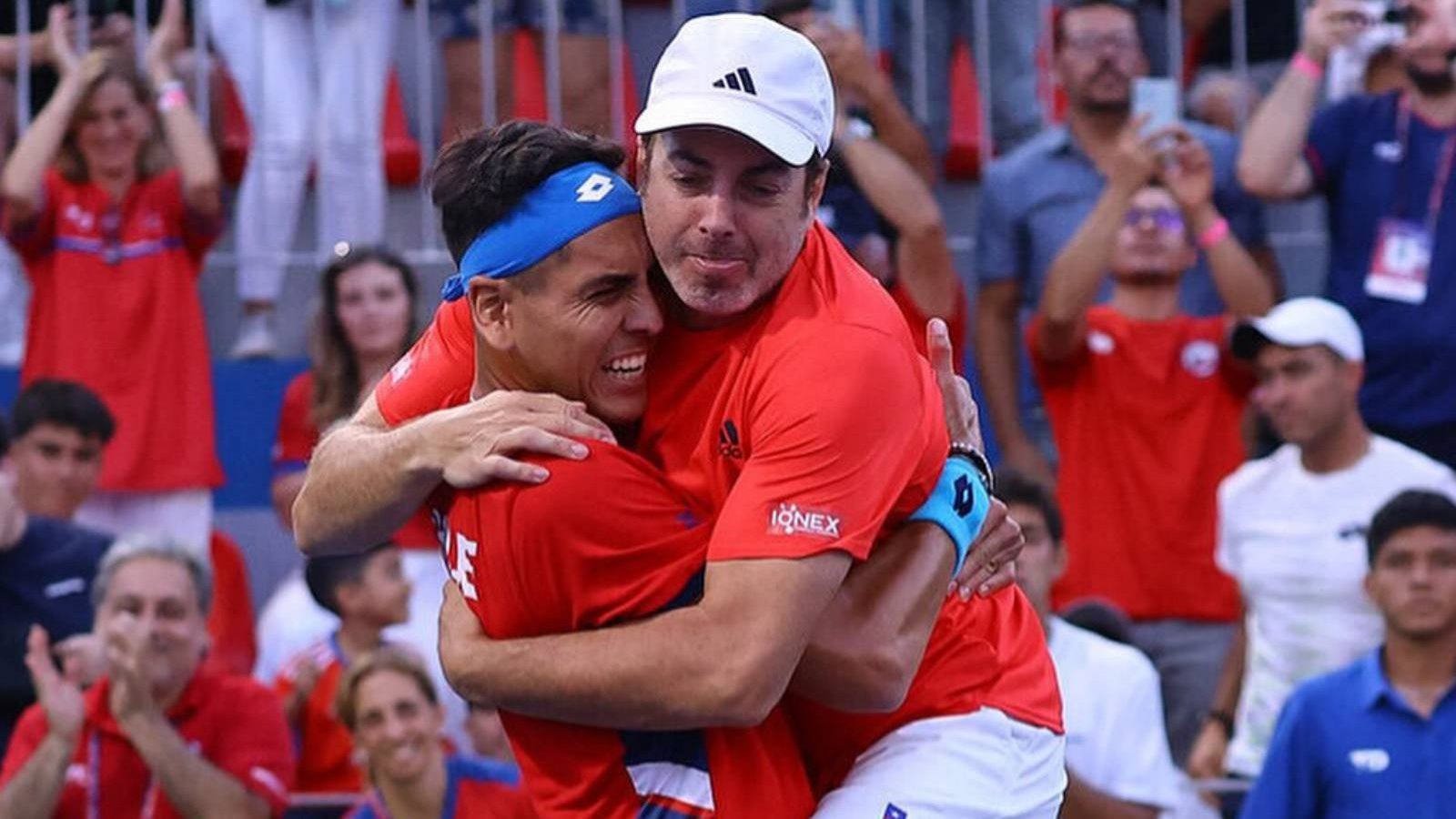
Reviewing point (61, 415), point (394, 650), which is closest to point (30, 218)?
point (61, 415)

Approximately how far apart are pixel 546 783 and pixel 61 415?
14.3 feet

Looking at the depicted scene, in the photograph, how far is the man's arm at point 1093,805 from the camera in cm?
741

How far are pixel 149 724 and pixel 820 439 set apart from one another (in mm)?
3664

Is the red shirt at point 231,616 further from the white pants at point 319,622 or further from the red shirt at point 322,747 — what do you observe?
the red shirt at point 322,747

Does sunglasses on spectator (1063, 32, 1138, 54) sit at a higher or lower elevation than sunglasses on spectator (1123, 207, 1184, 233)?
higher

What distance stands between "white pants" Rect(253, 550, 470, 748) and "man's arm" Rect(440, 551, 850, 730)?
413 centimetres

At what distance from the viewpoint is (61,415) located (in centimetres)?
859

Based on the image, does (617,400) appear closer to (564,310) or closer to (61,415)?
(564,310)

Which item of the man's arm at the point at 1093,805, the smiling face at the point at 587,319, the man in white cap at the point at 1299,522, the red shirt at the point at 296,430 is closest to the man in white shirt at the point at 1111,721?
the man's arm at the point at 1093,805

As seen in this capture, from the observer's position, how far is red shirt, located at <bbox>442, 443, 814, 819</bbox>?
4.36m

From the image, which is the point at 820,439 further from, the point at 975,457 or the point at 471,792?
the point at 471,792

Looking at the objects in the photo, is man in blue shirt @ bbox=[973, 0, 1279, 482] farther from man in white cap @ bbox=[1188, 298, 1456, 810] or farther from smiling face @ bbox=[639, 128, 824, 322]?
smiling face @ bbox=[639, 128, 824, 322]

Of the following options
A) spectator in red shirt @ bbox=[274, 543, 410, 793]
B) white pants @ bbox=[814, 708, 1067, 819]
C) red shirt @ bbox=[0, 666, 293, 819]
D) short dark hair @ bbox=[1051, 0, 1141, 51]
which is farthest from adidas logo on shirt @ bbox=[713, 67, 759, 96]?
short dark hair @ bbox=[1051, 0, 1141, 51]

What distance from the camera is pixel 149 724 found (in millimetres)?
7496
